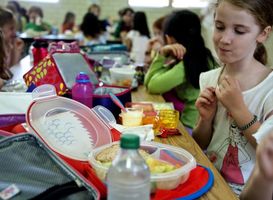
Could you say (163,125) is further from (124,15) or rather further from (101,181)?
(124,15)

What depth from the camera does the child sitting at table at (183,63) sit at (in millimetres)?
2207

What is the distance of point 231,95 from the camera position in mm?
1391

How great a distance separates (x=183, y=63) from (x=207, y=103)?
0.75m

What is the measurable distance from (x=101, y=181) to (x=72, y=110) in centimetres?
39

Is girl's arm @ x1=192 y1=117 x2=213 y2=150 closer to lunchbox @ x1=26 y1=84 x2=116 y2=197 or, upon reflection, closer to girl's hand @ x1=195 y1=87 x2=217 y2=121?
girl's hand @ x1=195 y1=87 x2=217 y2=121

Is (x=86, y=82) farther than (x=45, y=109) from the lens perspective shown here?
Yes

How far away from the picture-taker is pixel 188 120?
7.55 feet

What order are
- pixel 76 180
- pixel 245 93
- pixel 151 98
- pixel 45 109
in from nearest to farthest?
pixel 76 180 → pixel 45 109 → pixel 245 93 → pixel 151 98

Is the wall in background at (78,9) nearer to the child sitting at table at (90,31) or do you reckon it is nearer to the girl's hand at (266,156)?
the child sitting at table at (90,31)

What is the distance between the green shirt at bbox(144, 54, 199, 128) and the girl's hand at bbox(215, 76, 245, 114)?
77 centimetres

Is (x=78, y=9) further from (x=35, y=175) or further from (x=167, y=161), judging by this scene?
(x=35, y=175)

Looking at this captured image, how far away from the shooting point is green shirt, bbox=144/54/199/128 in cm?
220

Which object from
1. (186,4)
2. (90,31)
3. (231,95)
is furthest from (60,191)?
(186,4)

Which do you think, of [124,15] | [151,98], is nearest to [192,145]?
[151,98]
